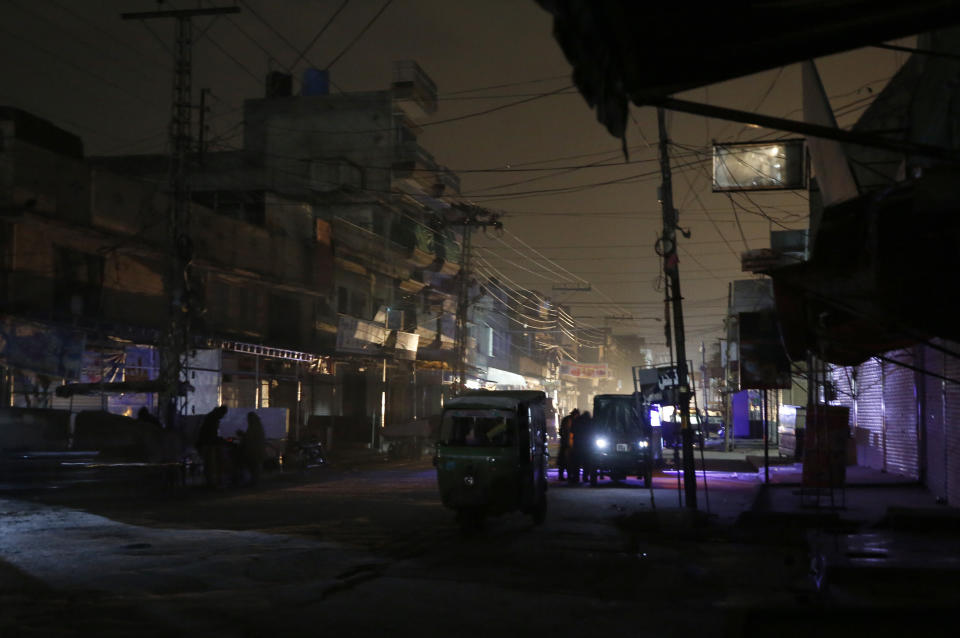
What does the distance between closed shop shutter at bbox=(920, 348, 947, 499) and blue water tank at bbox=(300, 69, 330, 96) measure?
137ft

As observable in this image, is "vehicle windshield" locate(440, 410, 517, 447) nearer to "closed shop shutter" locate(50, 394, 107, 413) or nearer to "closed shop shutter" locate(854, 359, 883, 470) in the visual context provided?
"closed shop shutter" locate(854, 359, 883, 470)

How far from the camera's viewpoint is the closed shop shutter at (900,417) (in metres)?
19.9

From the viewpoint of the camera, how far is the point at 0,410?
20766 millimetres

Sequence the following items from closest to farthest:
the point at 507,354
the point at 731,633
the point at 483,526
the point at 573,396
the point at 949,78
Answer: the point at 731,633 → the point at 949,78 → the point at 483,526 → the point at 507,354 → the point at 573,396

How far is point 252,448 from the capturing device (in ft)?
79.9

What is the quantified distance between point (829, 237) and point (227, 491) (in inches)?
712

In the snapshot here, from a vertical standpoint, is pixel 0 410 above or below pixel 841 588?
above

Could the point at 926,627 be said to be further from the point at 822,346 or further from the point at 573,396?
the point at 573,396

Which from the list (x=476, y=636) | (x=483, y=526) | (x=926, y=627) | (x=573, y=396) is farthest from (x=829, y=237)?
(x=573, y=396)

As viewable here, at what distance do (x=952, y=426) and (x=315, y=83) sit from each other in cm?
4487

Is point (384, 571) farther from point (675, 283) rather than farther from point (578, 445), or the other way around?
point (578, 445)

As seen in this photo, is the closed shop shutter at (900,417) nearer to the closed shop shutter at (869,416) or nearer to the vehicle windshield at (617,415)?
the closed shop shutter at (869,416)

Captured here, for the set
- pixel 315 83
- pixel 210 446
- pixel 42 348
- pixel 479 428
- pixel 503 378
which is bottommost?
pixel 210 446

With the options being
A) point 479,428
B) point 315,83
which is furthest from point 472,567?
point 315,83
